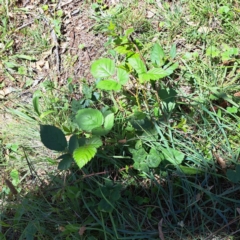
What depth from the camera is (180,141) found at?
2357mm

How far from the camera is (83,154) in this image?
74.4 inches

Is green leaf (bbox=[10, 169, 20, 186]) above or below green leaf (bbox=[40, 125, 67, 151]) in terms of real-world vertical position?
below

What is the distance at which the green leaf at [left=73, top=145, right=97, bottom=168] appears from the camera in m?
1.86

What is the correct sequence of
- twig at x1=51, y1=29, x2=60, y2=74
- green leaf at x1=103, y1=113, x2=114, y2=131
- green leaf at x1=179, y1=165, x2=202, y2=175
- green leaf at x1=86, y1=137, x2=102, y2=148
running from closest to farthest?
green leaf at x1=86, y1=137, x2=102, y2=148 → green leaf at x1=103, y1=113, x2=114, y2=131 → green leaf at x1=179, y1=165, x2=202, y2=175 → twig at x1=51, y1=29, x2=60, y2=74

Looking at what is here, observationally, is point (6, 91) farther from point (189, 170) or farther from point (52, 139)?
point (189, 170)

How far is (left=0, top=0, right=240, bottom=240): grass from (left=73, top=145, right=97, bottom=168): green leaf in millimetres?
192

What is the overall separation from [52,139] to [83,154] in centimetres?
20

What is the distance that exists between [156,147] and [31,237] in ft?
3.05

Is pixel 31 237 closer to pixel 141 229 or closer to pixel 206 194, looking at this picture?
pixel 141 229

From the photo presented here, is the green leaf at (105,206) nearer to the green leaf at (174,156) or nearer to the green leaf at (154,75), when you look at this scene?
the green leaf at (174,156)

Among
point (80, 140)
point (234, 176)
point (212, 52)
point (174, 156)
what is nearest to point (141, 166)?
point (174, 156)

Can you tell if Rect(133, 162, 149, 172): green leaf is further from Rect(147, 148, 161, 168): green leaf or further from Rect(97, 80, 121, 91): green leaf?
Rect(97, 80, 121, 91): green leaf

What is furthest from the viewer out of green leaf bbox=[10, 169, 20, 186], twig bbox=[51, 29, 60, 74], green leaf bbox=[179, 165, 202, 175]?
twig bbox=[51, 29, 60, 74]

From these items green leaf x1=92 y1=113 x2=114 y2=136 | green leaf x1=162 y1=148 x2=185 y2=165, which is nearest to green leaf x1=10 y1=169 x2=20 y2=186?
green leaf x1=92 y1=113 x2=114 y2=136
